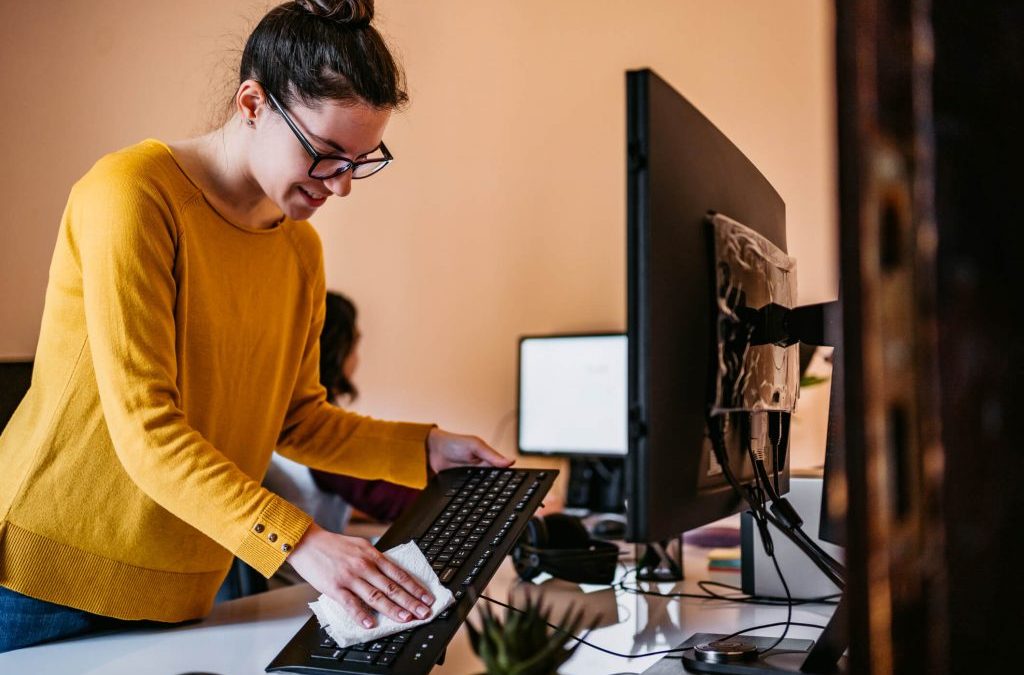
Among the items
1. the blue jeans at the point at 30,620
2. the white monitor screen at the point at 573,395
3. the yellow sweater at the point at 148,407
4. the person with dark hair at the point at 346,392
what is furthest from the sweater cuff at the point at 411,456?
the white monitor screen at the point at 573,395

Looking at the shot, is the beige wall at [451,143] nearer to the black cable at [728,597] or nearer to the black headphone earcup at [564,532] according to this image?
the black headphone earcup at [564,532]

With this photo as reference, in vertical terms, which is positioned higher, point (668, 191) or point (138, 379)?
point (668, 191)

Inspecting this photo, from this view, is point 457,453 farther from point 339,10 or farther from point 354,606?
point 339,10

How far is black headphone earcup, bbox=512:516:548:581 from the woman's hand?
508 mm

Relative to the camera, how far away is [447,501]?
1039 mm

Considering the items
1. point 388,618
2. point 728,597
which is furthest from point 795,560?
point 388,618

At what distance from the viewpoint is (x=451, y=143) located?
2.47m

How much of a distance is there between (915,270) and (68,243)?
91 centimetres

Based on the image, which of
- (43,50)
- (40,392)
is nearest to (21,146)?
(43,50)

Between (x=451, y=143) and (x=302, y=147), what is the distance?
1484 millimetres

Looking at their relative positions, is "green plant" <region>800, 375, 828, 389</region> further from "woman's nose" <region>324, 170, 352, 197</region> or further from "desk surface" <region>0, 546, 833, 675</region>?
"woman's nose" <region>324, 170, 352, 197</region>

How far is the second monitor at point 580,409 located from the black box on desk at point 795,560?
37.3 inches

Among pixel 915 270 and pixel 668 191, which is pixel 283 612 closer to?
pixel 668 191

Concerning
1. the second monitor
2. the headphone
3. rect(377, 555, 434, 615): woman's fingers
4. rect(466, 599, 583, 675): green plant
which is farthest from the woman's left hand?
the second monitor
